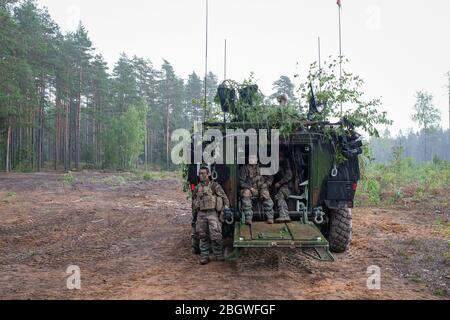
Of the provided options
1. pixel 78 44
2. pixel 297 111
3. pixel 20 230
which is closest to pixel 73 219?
pixel 20 230

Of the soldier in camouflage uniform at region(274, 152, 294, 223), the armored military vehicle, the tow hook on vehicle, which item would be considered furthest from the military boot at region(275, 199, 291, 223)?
the tow hook on vehicle

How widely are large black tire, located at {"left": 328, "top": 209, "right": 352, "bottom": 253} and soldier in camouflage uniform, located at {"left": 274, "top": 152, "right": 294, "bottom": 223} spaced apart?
2.58 feet

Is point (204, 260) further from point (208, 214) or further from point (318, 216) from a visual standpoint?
point (318, 216)

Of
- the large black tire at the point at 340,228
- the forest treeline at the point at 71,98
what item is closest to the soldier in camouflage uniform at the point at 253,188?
the large black tire at the point at 340,228

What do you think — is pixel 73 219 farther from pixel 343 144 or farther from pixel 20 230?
pixel 343 144

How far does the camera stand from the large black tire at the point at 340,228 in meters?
6.54

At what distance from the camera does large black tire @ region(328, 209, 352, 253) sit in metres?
6.54

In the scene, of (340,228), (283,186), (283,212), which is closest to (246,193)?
(283,212)

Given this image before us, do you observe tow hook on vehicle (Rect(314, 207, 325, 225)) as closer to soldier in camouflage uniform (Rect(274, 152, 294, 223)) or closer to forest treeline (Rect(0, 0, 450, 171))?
soldier in camouflage uniform (Rect(274, 152, 294, 223))

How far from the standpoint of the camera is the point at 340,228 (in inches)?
259

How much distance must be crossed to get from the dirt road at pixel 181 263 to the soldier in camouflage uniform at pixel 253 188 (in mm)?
703

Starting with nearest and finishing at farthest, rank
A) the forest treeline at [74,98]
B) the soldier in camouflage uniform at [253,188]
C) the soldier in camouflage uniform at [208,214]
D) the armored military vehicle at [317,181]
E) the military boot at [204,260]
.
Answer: the military boot at [204,260] < the soldier in camouflage uniform at [208,214] < the armored military vehicle at [317,181] < the soldier in camouflage uniform at [253,188] < the forest treeline at [74,98]

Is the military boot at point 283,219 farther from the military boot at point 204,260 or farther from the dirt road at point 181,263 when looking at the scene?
the military boot at point 204,260

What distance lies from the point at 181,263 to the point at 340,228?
275 cm
